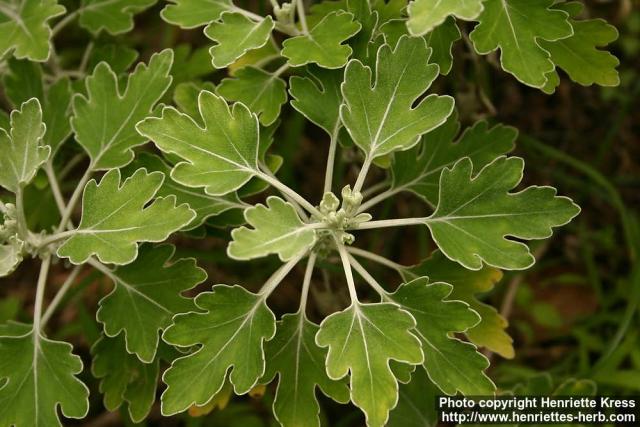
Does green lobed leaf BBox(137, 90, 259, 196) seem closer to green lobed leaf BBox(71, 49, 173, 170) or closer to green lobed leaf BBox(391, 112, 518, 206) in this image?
green lobed leaf BBox(71, 49, 173, 170)

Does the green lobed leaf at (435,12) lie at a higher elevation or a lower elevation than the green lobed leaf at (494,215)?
higher

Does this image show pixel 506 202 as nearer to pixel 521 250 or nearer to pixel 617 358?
pixel 521 250

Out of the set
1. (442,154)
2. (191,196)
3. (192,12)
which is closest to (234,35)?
(192,12)

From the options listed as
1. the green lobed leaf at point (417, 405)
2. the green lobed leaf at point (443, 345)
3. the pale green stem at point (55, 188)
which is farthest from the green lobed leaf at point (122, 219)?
the green lobed leaf at point (417, 405)

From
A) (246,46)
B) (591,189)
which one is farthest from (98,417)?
(591,189)

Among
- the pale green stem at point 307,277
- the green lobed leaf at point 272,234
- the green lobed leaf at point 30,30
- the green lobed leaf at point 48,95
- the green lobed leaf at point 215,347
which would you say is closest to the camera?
the green lobed leaf at point 272,234

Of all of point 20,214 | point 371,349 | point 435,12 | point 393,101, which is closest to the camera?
point 435,12

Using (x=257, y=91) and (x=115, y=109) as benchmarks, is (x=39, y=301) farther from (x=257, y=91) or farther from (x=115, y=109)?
(x=257, y=91)

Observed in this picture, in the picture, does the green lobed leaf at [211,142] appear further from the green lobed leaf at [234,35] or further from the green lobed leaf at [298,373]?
the green lobed leaf at [298,373]
